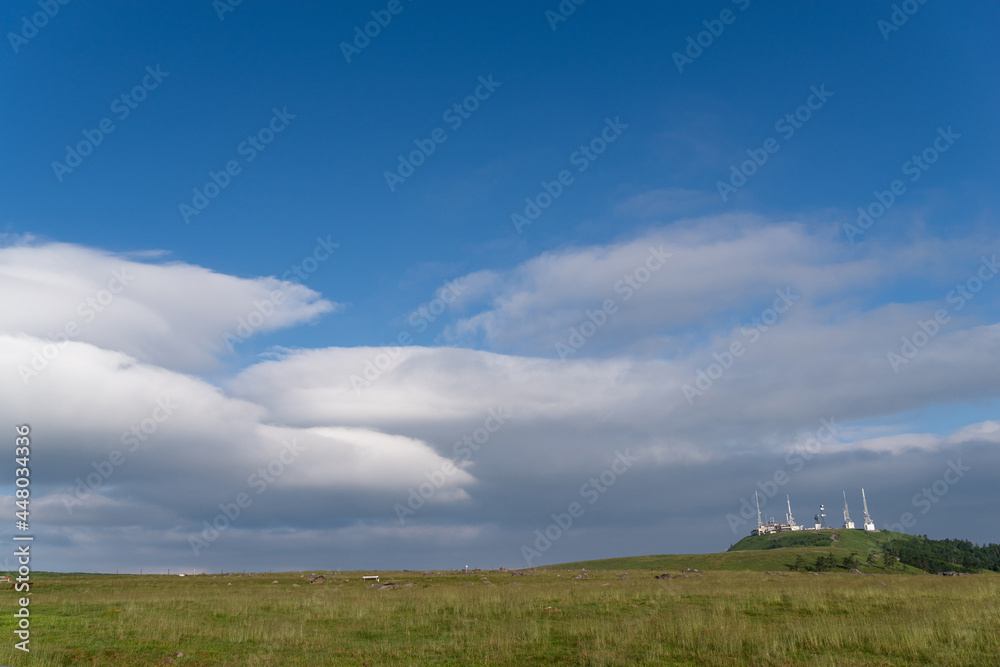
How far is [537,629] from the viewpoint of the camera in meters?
24.2

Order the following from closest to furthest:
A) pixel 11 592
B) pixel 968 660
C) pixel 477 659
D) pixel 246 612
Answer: pixel 968 660
pixel 477 659
pixel 246 612
pixel 11 592

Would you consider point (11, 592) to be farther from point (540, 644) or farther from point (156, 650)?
point (540, 644)

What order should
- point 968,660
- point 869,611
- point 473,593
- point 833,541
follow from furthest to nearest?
point 833,541
point 473,593
point 869,611
point 968,660

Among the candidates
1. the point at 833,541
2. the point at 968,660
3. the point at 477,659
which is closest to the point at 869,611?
the point at 968,660

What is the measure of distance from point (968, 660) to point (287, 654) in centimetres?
2096

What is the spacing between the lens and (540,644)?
21797mm

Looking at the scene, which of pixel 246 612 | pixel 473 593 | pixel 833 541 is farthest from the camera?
pixel 833 541

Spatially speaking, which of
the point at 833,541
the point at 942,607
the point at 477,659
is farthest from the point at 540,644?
the point at 833,541

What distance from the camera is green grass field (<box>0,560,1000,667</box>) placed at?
63.6 ft

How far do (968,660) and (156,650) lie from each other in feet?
85.1

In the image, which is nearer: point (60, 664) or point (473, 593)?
point (60, 664)

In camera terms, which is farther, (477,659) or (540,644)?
(540,644)

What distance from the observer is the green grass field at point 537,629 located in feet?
63.6

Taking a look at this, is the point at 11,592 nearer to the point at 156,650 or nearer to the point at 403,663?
the point at 156,650
